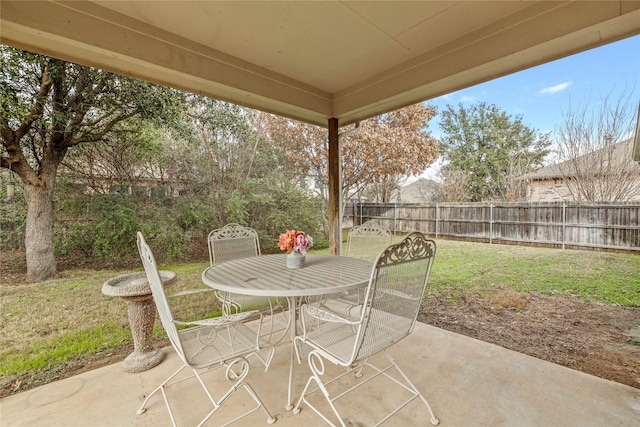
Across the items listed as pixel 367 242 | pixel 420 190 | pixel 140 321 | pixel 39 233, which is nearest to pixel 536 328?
pixel 367 242

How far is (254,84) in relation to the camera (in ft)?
8.24

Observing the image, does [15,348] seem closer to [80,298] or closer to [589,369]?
[80,298]

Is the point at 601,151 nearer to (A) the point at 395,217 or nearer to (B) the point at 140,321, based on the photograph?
(A) the point at 395,217

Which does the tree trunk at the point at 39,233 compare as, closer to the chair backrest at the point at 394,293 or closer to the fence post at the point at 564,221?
the chair backrest at the point at 394,293

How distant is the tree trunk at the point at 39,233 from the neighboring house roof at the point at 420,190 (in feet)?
21.3

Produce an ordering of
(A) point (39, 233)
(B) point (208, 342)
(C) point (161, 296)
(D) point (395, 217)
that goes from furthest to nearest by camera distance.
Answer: (D) point (395, 217)
(A) point (39, 233)
(B) point (208, 342)
(C) point (161, 296)

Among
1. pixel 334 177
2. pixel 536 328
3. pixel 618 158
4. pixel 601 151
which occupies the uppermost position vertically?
pixel 601 151

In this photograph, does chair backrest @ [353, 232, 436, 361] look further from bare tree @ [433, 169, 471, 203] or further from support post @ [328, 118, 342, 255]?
bare tree @ [433, 169, 471, 203]

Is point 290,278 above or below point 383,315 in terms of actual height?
above

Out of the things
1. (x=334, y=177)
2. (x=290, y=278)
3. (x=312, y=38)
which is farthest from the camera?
(x=334, y=177)

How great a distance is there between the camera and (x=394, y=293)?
1373 mm

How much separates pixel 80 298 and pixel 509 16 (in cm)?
408

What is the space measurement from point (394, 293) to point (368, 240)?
155cm

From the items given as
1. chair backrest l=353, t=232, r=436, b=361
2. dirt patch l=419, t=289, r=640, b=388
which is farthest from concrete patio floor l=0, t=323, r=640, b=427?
chair backrest l=353, t=232, r=436, b=361
